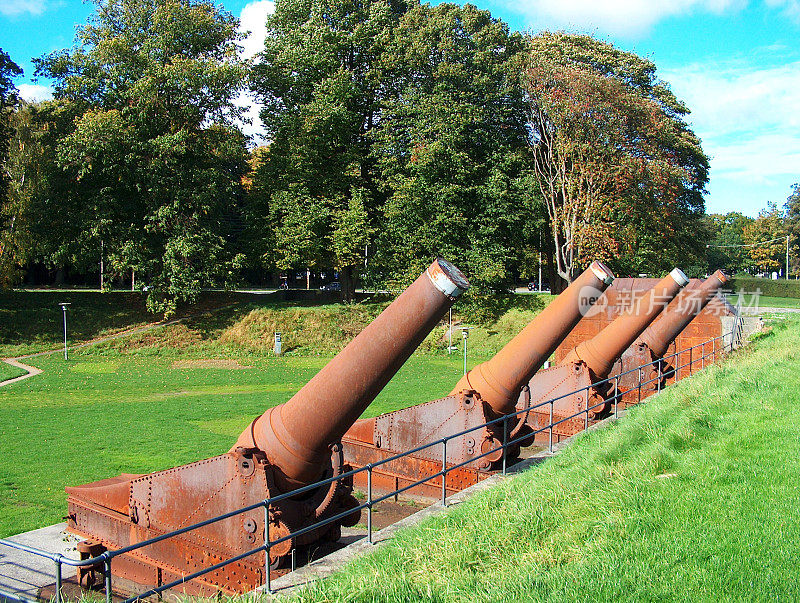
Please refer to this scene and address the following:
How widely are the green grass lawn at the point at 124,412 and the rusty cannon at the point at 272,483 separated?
3293mm

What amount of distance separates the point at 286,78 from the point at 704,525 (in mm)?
33676

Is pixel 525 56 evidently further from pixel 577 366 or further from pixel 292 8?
pixel 577 366

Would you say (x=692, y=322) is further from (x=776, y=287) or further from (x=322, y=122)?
(x=776, y=287)

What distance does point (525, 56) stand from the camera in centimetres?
3403

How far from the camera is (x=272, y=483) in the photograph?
238 inches

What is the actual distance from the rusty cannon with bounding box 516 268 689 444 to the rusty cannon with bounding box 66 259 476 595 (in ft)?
18.7

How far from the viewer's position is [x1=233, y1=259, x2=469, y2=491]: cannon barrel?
569 centimetres

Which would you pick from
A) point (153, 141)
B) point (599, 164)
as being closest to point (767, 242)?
point (599, 164)

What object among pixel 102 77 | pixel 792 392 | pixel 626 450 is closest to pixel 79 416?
pixel 626 450

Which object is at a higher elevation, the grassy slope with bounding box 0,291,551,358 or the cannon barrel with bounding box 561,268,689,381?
the cannon barrel with bounding box 561,268,689,381

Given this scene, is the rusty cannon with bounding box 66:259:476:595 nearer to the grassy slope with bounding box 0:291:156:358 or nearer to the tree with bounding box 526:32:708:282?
the grassy slope with bounding box 0:291:156:358

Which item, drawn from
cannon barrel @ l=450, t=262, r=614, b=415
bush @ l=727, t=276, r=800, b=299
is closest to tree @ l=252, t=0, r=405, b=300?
cannon barrel @ l=450, t=262, r=614, b=415

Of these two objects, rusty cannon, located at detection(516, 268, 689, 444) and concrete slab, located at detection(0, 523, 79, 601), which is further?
rusty cannon, located at detection(516, 268, 689, 444)

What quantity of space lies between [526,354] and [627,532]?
13.4ft
